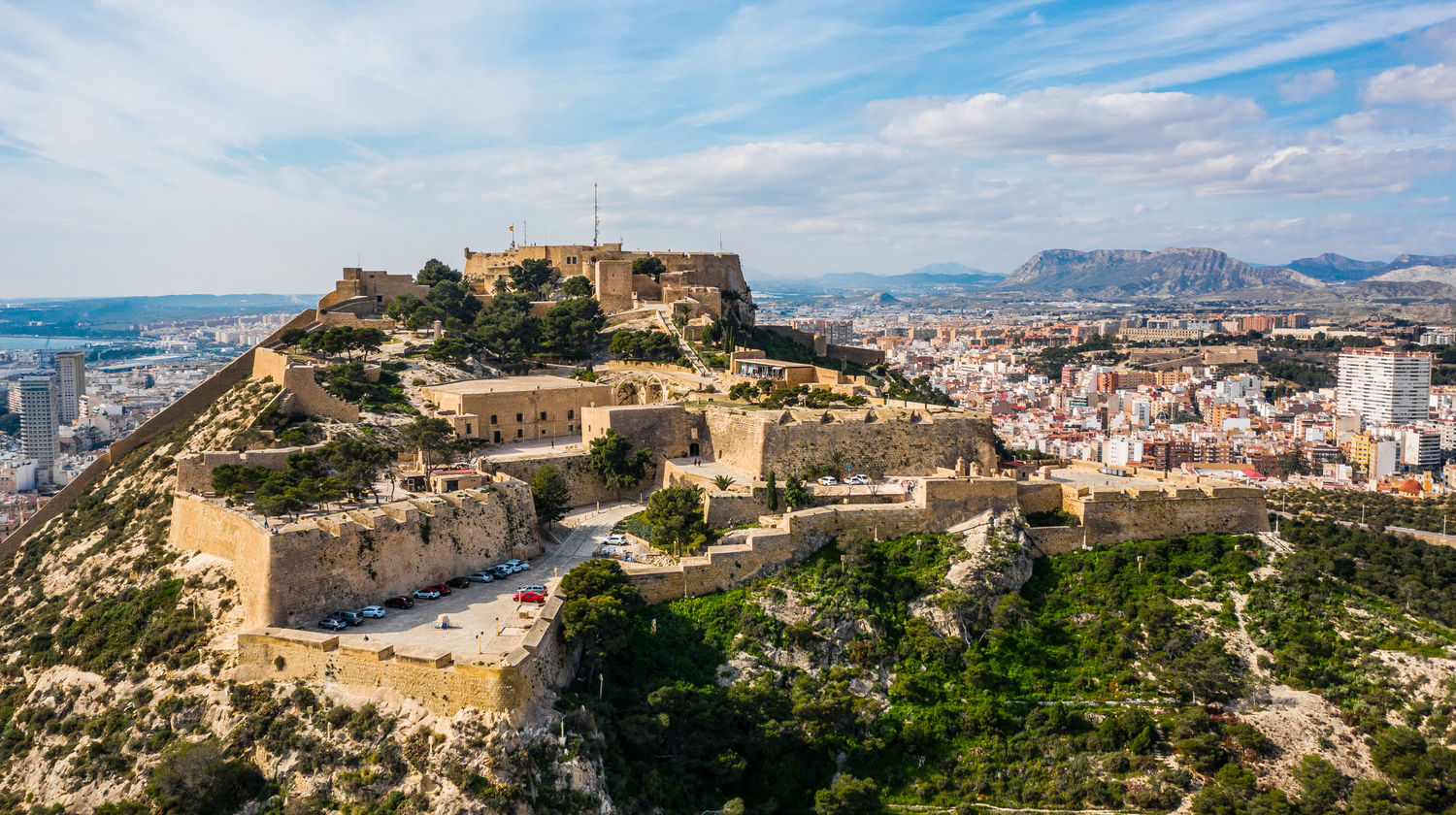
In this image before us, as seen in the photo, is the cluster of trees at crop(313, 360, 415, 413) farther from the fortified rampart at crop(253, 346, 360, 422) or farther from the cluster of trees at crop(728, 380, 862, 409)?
the cluster of trees at crop(728, 380, 862, 409)

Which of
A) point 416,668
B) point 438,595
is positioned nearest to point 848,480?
point 438,595

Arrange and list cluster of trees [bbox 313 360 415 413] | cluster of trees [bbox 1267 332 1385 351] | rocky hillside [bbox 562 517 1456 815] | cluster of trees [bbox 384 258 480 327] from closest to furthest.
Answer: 1. rocky hillside [bbox 562 517 1456 815]
2. cluster of trees [bbox 313 360 415 413]
3. cluster of trees [bbox 384 258 480 327]
4. cluster of trees [bbox 1267 332 1385 351]

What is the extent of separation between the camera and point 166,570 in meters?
24.3

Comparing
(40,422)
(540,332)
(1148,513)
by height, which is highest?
(540,332)

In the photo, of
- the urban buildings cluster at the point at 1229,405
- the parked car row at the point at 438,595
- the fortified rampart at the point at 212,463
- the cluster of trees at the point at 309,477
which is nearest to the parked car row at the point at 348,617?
the parked car row at the point at 438,595

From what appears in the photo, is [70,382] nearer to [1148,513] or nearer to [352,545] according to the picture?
[352,545]

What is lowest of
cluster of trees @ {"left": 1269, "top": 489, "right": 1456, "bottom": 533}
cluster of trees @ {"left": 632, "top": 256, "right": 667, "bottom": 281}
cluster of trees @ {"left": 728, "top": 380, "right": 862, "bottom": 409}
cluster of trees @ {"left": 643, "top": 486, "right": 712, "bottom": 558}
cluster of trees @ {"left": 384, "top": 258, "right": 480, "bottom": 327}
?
cluster of trees @ {"left": 1269, "top": 489, "right": 1456, "bottom": 533}

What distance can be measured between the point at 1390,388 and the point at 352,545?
341 feet

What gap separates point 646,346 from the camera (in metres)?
43.4

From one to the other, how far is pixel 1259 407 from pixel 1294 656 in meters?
78.3

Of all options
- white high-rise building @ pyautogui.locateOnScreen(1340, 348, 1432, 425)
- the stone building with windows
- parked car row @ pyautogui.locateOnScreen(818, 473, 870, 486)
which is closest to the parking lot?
the stone building with windows

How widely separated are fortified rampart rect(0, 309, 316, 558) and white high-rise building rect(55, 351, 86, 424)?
90883 millimetres

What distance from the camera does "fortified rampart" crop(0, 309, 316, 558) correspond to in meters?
32.4

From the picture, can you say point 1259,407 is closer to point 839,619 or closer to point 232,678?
point 839,619
